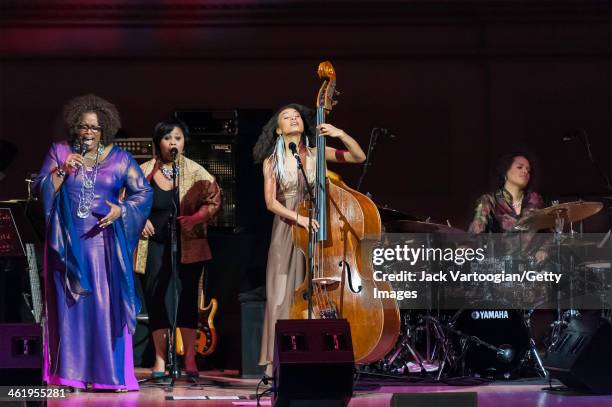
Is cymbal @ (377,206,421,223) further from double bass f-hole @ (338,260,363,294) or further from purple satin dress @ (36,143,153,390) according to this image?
purple satin dress @ (36,143,153,390)

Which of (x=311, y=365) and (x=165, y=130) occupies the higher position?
(x=165, y=130)

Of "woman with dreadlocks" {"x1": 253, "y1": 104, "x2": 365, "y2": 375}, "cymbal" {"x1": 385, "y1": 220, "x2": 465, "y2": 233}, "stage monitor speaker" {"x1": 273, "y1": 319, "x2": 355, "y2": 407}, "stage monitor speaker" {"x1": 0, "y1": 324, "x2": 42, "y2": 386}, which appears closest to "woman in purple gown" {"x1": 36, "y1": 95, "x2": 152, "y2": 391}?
"woman with dreadlocks" {"x1": 253, "y1": 104, "x2": 365, "y2": 375}

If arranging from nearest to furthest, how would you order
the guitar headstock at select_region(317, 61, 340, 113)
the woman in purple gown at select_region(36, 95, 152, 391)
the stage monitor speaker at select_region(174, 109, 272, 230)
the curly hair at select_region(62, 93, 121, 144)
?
the guitar headstock at select_region(317, 61, 340, 113), the woman in purple gown at select_region(36, 95, 152, 391), the curly hair at select_region(62, 93, 121, 144), the stage monitor speaker at select_region(174, 109, 272, 230)

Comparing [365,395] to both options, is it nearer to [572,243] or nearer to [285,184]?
[285,184]

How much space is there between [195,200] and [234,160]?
0.69m

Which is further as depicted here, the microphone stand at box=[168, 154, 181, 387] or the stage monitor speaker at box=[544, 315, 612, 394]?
the microphone stand at box=[168, 154, 181, 387]

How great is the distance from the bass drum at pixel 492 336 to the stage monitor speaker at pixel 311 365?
2.75 metres

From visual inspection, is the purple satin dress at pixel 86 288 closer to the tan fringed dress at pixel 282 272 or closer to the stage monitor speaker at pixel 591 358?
the tan fringed dress at pixel 282 272

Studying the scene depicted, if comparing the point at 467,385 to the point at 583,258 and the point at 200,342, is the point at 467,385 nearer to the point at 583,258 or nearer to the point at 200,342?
the point at 583,258

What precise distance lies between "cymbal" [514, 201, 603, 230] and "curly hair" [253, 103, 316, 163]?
1.48 metres

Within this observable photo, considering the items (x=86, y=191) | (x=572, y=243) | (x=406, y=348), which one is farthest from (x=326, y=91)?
(x=572, y=243)

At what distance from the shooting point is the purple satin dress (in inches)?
272

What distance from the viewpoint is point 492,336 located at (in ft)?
26.1

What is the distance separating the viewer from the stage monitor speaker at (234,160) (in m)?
8.58
